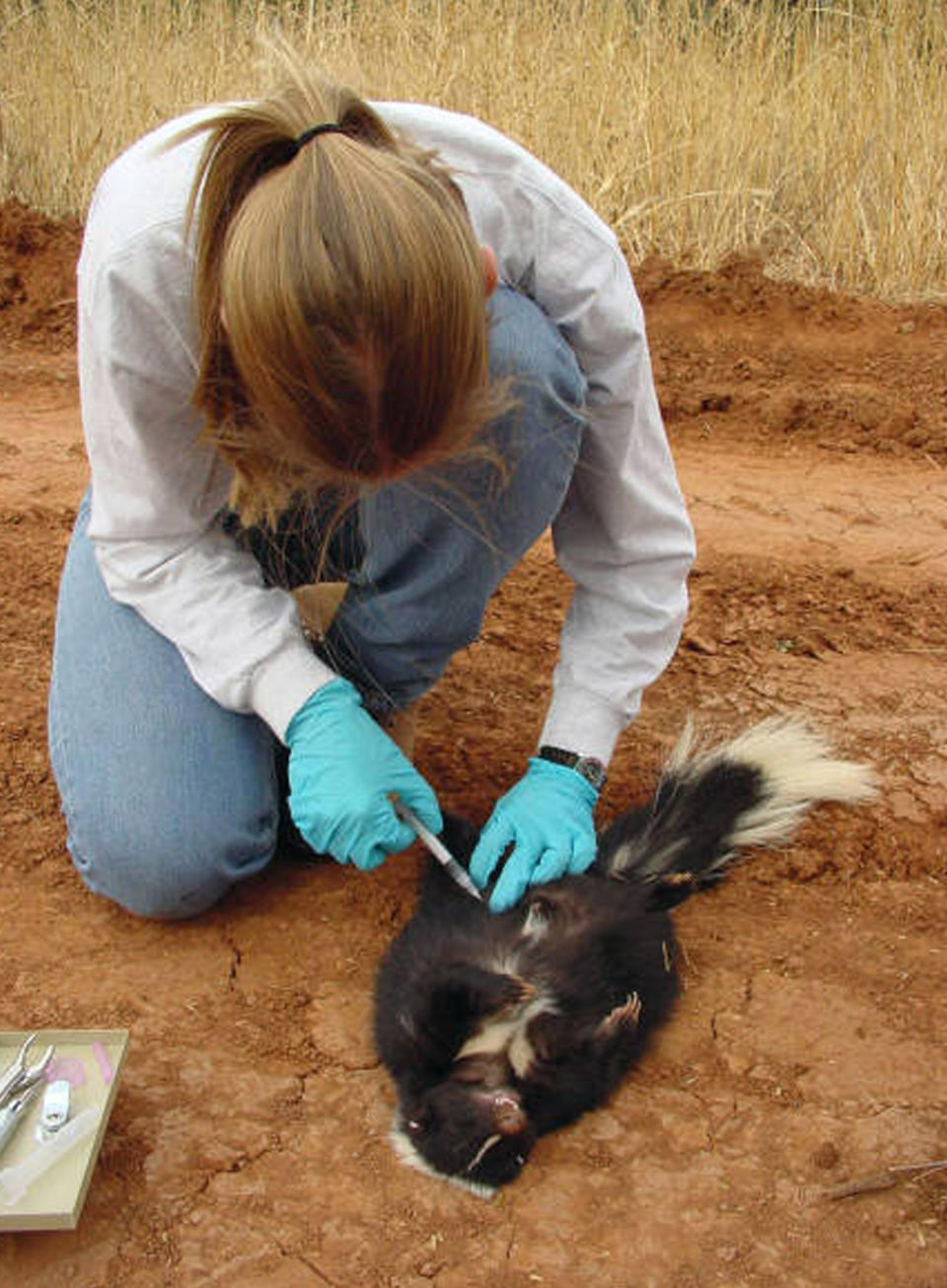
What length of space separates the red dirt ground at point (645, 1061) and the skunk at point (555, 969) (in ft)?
0.20

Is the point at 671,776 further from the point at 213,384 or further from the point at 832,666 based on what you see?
the point at 213,384

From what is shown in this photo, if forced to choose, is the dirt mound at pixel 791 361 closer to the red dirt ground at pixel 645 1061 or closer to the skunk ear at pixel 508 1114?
the red dirt ground at pixel 645 1061

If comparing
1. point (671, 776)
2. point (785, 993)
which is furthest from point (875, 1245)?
point (671, 776)

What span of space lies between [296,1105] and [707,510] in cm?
296

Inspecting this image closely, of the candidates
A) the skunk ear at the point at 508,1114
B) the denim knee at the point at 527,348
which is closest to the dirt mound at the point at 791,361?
the denim knee at the point at 527,348

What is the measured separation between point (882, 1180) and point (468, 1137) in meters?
0.67

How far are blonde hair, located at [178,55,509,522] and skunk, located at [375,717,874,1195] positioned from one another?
1.10m

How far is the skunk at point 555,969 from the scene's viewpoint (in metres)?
2.29

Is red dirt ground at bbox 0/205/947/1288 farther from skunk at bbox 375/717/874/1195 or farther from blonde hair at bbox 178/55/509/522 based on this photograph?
blonde hair at bbox 178/55/509/522

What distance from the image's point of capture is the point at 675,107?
640 cm

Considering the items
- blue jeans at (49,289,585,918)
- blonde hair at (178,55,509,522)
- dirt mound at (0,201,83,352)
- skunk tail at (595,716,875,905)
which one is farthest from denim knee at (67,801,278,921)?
dirt mound at (0,201,83,352)

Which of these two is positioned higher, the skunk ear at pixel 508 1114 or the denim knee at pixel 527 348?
the denim knee at pixel 527 348

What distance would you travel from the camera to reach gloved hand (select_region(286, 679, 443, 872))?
7.91ft

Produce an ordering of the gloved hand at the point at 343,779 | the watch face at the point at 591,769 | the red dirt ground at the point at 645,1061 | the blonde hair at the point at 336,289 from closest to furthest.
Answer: the blonde hair at the point at 336,289 → the red dirt ground at the point at 645,1061 → the gloved hand at the point at 343,779 → the watch face at the point at 591,769
